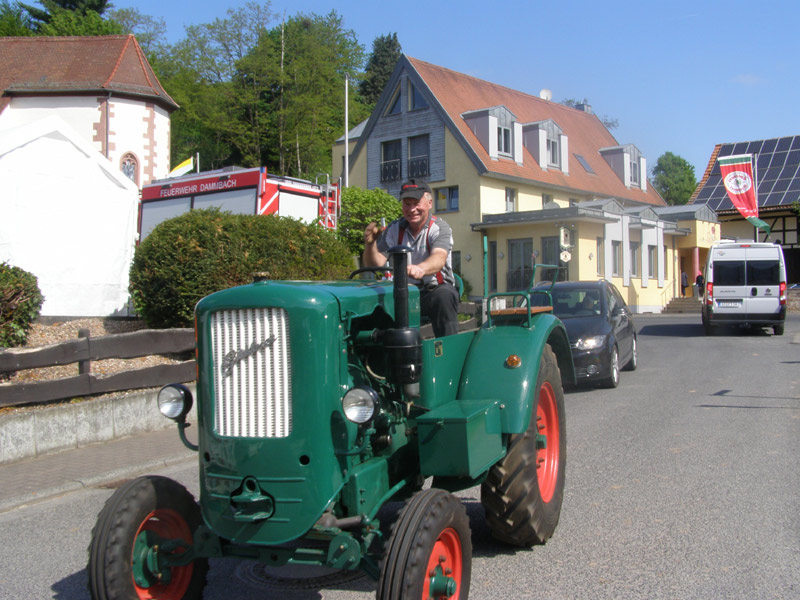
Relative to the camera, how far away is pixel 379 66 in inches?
3071

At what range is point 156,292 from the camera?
1161 centimetres

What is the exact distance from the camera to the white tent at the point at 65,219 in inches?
531

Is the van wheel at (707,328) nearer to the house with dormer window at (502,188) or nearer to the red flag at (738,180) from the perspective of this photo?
the house with dormer window at (502,188)

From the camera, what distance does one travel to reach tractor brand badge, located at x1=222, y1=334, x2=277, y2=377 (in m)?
3.35

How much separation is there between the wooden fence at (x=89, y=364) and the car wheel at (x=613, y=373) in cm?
617

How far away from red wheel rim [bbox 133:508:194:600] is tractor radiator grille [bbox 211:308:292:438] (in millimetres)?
557

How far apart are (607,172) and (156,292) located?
37784mm

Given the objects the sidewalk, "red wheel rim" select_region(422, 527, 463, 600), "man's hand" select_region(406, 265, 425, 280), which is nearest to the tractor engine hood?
"red wheel rim" select_region(422, 527, 463, 600)

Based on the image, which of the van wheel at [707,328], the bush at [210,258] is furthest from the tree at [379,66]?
the bush at [210,258]

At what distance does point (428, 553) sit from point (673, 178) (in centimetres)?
10419

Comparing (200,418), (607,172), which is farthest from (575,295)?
(607,172)

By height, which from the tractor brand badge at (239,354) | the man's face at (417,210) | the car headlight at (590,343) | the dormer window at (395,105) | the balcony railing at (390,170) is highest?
the dormer window at (395,105)

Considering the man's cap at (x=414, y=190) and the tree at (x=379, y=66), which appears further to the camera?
the tree at (x=379, y=66)

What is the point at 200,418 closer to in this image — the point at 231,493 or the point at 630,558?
the point at 231,493
